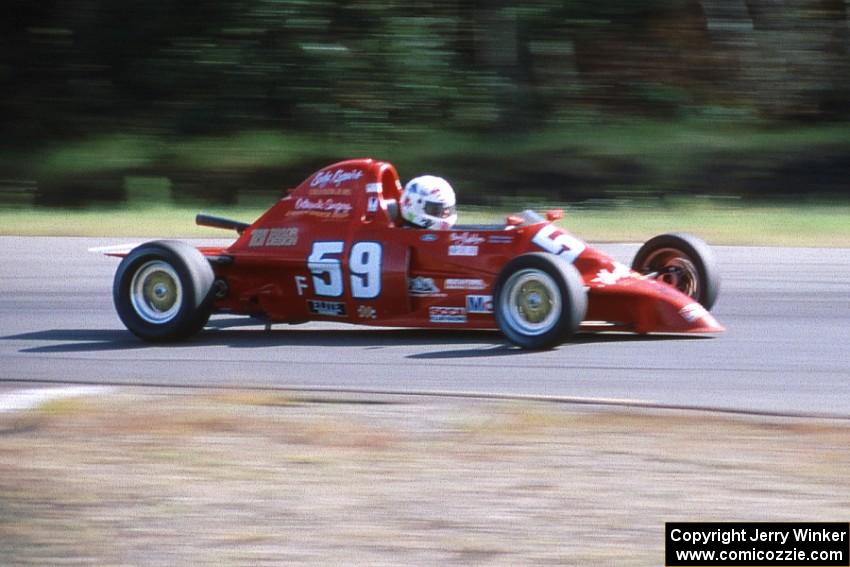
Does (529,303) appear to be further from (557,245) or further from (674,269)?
(674,269)

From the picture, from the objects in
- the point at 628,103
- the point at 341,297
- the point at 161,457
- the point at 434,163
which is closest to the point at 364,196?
the point at 341,297

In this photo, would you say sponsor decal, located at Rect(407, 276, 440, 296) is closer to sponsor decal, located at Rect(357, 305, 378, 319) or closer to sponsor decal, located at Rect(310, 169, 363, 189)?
sponsor decal, located at Rect(357, 305, 378, 319)

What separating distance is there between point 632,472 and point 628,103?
1896 cm

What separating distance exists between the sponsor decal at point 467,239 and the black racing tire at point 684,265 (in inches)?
48.9

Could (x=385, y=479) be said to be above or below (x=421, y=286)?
below

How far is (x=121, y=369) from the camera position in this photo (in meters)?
8.27

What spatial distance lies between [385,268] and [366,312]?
34 cm

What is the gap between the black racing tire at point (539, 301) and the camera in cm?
802

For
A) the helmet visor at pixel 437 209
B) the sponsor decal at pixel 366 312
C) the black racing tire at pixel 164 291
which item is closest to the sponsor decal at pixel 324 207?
the helmet visor at pixel 437 209

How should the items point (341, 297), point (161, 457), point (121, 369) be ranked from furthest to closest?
point (341, 297) < point (121, 369) < point (161, 457)

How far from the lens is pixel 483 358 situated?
324 inches

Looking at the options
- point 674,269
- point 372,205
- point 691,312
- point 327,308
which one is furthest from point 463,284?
point 674,269

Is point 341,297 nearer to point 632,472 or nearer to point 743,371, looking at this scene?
point 743,371

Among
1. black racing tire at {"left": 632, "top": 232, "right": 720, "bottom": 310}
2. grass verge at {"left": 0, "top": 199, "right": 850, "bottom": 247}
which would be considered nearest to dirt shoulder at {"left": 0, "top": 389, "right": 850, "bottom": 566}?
black racing tire at {"left": 632, "top": 232, "right": 720, "bottom": 310}
